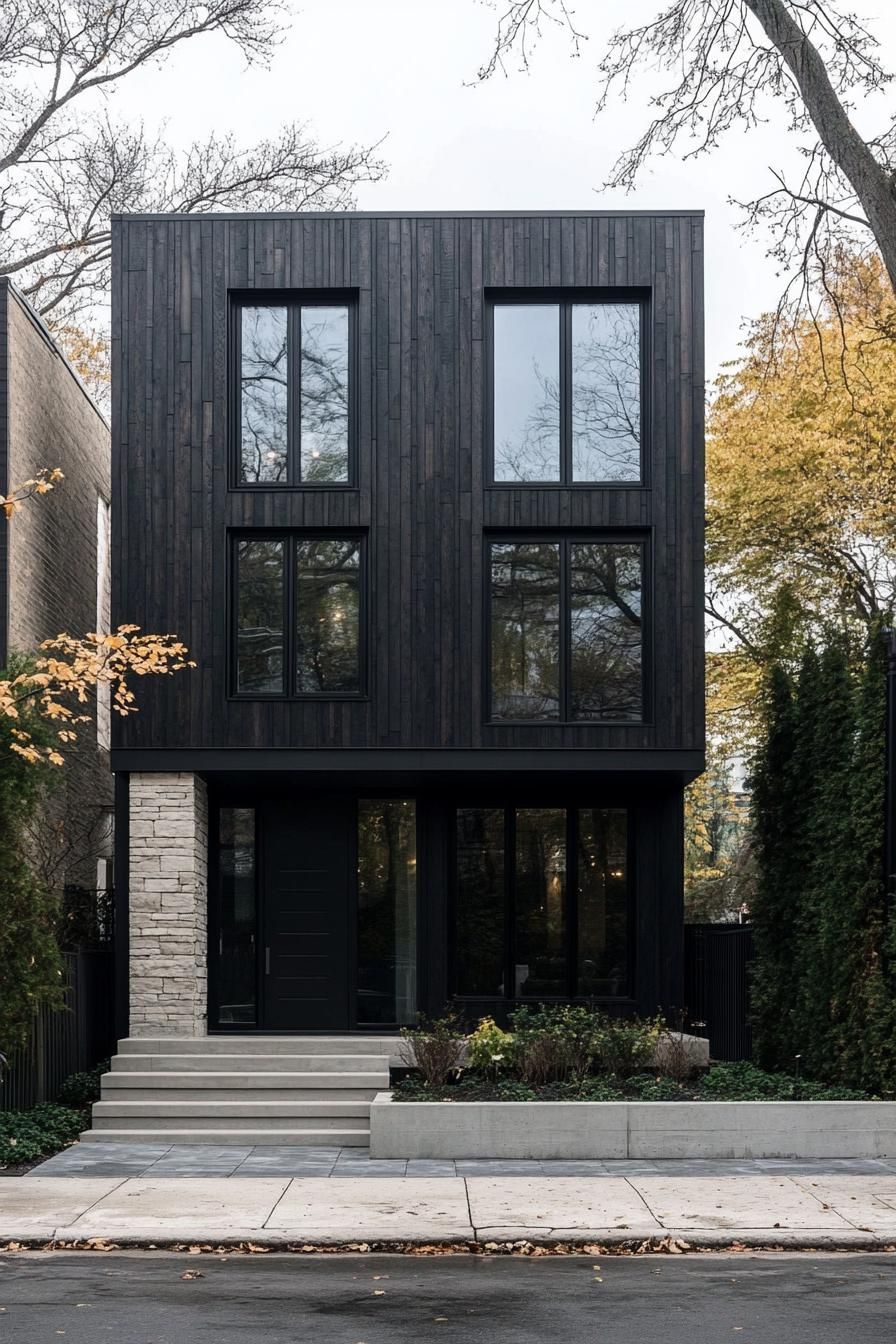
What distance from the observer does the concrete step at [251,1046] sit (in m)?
16.5

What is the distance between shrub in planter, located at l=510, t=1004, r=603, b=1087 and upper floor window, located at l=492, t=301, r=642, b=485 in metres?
6.01

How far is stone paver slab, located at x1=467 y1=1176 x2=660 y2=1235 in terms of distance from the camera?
1034cm

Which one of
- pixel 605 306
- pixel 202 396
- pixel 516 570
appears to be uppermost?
pixel 605 306

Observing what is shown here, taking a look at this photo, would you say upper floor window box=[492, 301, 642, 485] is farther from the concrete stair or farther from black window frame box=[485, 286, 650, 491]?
the concrete stair

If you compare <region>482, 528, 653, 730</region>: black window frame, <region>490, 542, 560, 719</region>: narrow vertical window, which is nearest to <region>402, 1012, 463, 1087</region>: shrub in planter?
<region>482, 528, 653, 730</region>: black window frame

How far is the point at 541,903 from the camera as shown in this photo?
18.0 m

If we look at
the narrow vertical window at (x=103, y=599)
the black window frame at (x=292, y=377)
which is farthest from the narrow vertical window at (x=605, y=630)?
the narrow vertical window at (x=103, y=599)

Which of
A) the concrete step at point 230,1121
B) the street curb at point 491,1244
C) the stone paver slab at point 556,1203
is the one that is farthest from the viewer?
the concrete step at point 230,1121

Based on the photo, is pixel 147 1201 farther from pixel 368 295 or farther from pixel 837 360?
pixel 837 360

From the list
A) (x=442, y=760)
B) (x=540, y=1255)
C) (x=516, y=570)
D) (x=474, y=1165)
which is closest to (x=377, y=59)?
(x=516, y=570)

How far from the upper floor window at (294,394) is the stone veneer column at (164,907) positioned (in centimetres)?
362

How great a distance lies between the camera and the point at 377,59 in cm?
2242

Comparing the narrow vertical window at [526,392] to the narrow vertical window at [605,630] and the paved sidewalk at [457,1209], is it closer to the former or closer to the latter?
the narrow vertical window at [605,630]

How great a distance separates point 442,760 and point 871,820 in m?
4.80
